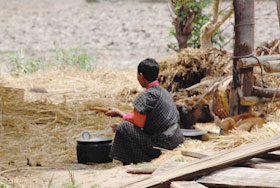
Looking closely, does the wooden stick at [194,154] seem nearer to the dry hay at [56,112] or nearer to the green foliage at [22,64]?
the dry hay at [56,112]

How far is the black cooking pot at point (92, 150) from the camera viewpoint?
16.6 ft

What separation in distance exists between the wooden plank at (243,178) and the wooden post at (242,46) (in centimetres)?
302

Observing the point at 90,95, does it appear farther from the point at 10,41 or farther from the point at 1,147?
the point at 10,41

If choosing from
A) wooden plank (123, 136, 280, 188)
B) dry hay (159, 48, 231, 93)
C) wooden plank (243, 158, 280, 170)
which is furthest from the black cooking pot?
dry hay (159, 48, 231, 93)

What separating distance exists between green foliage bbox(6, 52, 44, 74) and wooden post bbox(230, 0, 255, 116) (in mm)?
7148

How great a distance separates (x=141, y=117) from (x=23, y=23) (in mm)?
13904

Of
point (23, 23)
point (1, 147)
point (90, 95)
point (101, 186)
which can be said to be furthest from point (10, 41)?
point (101, 186)

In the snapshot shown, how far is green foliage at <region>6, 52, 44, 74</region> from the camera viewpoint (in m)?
11.9

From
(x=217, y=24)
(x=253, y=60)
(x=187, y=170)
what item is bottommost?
(x=187, y=170)

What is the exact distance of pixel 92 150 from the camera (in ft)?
16.6

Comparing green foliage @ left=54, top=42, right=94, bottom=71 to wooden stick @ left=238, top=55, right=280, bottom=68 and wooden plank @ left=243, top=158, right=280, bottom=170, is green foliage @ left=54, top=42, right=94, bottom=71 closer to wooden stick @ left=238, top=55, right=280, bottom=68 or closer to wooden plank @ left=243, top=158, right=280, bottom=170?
wooden stick @ left=238, top=55, right=280, bottom=68

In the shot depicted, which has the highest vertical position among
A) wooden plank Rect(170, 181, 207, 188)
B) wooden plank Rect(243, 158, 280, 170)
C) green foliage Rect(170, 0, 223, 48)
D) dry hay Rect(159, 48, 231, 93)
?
green foliage Rect(170, 0, 223, 48)

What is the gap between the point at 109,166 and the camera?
507cm

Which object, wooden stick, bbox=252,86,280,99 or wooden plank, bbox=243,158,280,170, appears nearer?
wooden plank, bbox=243,158,280,170
